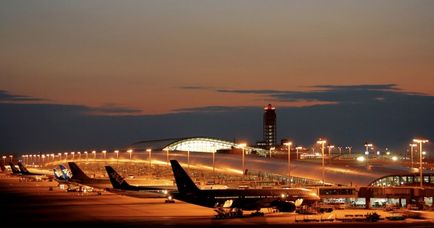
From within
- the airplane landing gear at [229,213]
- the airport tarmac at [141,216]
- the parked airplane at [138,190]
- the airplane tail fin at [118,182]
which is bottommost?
the airport tarmac at [141,216]

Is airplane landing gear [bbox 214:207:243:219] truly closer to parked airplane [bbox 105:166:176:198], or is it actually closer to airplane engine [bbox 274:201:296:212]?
airplane engine [bbox 274:201:296:212]

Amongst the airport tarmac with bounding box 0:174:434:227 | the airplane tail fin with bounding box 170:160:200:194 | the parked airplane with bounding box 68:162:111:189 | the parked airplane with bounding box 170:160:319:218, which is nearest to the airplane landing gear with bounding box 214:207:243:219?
the parked airplane with bounding box 170:160:319:218

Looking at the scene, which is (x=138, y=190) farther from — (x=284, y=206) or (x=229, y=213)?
(x=229, y=213)

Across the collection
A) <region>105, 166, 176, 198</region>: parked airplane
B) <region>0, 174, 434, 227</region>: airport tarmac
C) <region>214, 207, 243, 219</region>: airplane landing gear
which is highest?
<region>105, 166, 176, 198</region>: parked airplane

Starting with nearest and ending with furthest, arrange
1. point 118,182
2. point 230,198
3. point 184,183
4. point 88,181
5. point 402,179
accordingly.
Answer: point 230,198
point 184,183
point 402,179
point 118,182
point 88,181

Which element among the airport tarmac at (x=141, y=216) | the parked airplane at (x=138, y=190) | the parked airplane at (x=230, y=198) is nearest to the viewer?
the airport tarmac at (x=141, y=216)

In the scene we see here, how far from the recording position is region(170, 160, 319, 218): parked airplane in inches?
3110

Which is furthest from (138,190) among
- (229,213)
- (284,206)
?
(229,213)

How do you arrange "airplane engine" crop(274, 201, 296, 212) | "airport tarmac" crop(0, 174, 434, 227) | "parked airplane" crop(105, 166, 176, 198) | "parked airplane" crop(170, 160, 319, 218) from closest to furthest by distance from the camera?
1. "airport tarmac" crop(0, 174, 434, 227)
2. "parked airplane" crop(170, 160, 319, 218)
3. "airplane engine" crop(274, 201, 296, 212)
4. "parked airplane" crop(105, 166, 176, 198)

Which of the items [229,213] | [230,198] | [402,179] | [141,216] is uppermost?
[402,179]

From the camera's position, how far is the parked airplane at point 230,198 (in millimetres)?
79000

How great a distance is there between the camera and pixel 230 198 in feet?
260

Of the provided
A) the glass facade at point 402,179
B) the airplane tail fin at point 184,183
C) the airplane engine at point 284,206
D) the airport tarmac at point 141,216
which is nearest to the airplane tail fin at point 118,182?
the airport tarmac at point 141,216

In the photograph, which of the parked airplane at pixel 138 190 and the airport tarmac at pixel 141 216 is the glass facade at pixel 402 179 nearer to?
the airport tarmac at pixel 141 216
